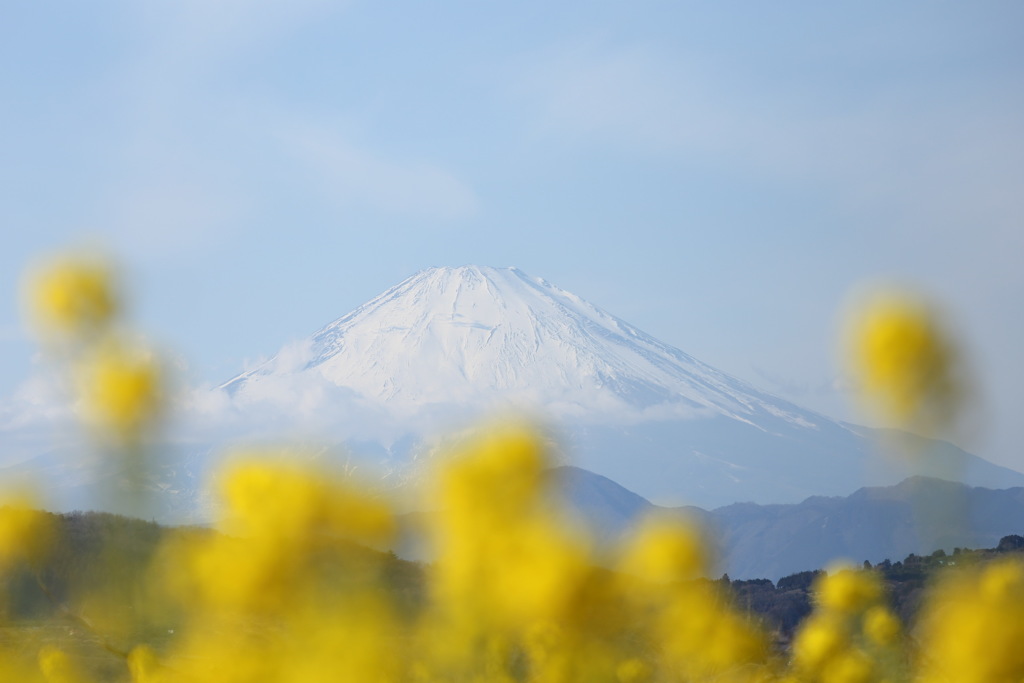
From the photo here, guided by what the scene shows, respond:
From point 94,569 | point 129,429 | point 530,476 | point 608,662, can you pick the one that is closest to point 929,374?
point 530,476

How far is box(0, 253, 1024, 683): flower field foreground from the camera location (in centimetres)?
374

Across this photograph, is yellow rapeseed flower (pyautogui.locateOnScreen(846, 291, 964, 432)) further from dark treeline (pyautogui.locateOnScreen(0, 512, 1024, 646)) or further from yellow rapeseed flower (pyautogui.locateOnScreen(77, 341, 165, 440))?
yellow rapeseed flower (pyautogui.locateOnScreen(77, 341, 165, 440))

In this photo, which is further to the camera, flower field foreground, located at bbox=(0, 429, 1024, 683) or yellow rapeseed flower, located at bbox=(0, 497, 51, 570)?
yellow rapeseed flower, located at bbox=(0, 497, 51, 570)

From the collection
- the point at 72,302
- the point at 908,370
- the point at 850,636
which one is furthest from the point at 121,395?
the point at 850,636

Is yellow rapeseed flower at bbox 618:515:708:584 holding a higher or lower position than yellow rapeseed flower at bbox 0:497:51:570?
higher

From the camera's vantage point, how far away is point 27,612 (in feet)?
24.0

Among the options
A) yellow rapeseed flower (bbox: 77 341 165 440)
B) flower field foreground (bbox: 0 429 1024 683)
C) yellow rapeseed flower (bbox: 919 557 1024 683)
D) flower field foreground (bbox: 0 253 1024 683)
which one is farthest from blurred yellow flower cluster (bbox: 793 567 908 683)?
yellow rapeseed flower (bbox: 77 341 165 440)

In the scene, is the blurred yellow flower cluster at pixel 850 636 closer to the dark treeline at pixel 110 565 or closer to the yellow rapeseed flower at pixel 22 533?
the dark treeline at pixel 110 565

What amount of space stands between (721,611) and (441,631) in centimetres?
305

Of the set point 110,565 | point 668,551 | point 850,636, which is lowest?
point 110,565

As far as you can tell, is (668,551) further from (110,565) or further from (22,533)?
(22,533)

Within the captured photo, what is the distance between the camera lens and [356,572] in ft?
13.8

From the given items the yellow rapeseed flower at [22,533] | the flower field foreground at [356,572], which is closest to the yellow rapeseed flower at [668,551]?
the flower field foreground at [356,572]

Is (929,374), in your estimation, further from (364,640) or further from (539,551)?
(364,640)
